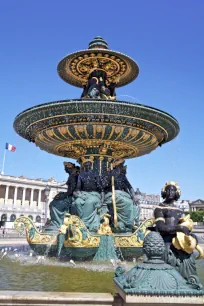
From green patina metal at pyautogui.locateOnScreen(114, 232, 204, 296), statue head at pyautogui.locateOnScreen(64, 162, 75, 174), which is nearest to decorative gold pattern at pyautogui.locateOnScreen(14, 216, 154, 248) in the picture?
statue head at pyautogui.locateOnScreen(64, 162, 75, 174)

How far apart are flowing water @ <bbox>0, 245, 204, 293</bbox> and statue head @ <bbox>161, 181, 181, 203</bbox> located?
192cm

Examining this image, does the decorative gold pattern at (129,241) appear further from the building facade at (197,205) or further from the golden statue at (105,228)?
the building facade at (197,205)

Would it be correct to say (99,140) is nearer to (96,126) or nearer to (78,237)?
(96,126)

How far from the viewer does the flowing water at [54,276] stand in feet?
19.3

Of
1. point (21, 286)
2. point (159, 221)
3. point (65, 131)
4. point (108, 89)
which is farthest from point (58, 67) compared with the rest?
point (159, 221)

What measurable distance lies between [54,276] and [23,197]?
80621mm

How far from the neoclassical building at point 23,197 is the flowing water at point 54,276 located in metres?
71.3

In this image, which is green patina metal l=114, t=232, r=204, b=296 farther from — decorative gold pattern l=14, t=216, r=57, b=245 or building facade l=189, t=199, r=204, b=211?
building facade l=189, t=199, r=204, b=211

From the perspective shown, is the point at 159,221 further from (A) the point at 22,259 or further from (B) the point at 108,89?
(B) the point at 108,89

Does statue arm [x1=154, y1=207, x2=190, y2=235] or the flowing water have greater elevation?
statue arm [x1=154, y1=207, x2=190, y2=235]

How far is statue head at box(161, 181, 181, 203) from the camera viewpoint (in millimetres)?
4898

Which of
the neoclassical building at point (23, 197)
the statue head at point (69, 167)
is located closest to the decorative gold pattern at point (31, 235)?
the statue head at point (69, 167)

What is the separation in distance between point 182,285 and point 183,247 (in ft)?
2.83

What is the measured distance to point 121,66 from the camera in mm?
12586
